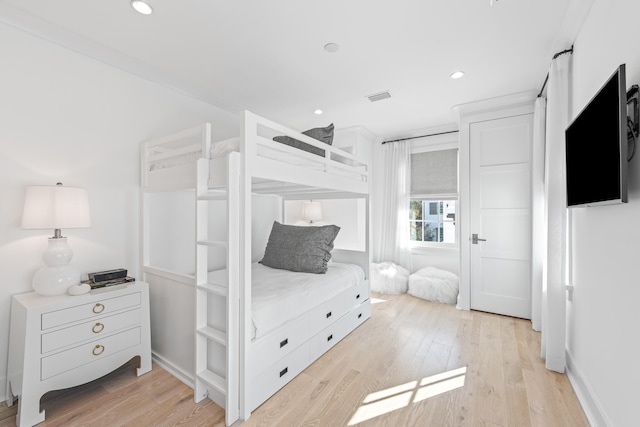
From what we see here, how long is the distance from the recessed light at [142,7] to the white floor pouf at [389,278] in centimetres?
374

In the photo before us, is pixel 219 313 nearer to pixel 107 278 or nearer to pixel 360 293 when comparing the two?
pixel 107 278

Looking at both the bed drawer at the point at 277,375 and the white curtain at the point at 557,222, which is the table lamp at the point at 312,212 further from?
the white curtain at the point at 557,222

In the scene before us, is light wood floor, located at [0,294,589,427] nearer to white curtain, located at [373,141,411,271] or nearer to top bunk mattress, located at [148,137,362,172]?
top bunk mattress, located at [148,137,362,172]

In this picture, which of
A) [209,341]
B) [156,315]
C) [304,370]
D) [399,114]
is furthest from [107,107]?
[399,114]

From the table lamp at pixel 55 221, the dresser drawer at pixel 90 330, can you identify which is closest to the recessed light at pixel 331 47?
the table lamp at pixel 55 221

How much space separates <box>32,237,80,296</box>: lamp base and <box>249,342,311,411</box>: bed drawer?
139 cm

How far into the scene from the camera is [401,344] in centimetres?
246

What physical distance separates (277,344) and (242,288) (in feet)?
1.73

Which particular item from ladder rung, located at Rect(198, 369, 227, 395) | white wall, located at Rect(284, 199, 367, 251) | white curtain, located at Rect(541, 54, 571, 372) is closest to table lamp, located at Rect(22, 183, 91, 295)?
ladder rung, located at Rect(198, 369, 227, 395)

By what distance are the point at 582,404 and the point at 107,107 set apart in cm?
392

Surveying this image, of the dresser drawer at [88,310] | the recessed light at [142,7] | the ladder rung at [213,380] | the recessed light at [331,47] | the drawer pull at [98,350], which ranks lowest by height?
the ladder rung at [213,380]

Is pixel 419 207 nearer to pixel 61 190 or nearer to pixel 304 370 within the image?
pixel 304 370

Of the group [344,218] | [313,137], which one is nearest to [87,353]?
[313,137]

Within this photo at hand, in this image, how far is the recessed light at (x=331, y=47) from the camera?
6.82ft
